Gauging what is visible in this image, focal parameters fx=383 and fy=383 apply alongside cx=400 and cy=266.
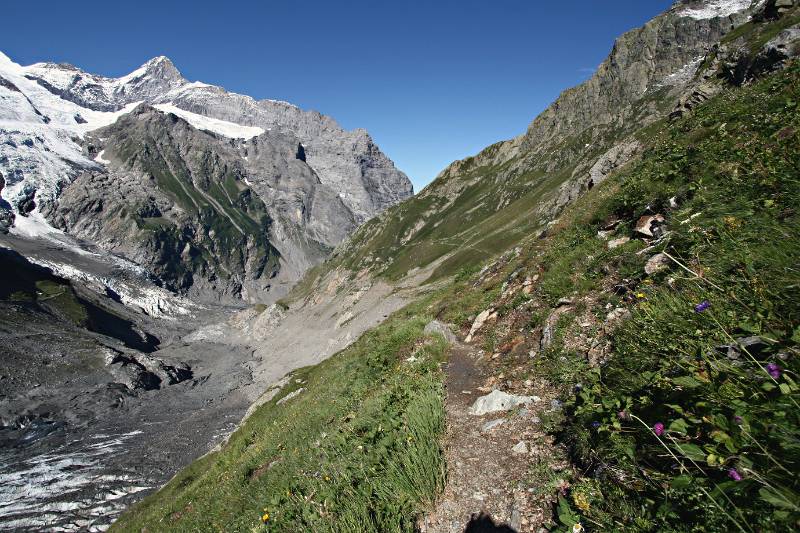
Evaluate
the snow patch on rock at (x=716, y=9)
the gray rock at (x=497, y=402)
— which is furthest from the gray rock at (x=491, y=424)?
the snow patch on rock at (x=716, y=9)

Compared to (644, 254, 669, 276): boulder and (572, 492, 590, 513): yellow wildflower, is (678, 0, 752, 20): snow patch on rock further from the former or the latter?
(572, 492, 590, 513): yellow wildflower

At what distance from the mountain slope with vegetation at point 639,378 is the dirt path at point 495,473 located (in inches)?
2.4

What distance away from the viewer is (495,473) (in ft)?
18.1

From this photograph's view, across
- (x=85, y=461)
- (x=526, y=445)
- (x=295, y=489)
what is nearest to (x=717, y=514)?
(x=526, y=445)

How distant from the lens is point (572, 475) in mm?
4656

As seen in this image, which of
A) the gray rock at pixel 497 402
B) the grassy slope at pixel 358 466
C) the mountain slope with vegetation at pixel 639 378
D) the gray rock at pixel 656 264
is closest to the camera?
the mountain slope with vegetation at pixel 639 378

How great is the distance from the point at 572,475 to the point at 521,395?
8.94 ft

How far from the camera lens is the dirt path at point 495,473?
15.5 feet

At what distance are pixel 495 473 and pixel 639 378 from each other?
2460 mm

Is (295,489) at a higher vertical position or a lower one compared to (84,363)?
lower

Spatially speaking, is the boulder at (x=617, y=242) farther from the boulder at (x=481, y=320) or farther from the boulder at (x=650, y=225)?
the boulder at (x=481, y=320)

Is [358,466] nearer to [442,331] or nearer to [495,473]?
[495,473]

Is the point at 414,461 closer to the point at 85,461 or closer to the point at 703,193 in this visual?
the point at 703,193

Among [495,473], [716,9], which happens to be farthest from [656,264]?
[716,9]
